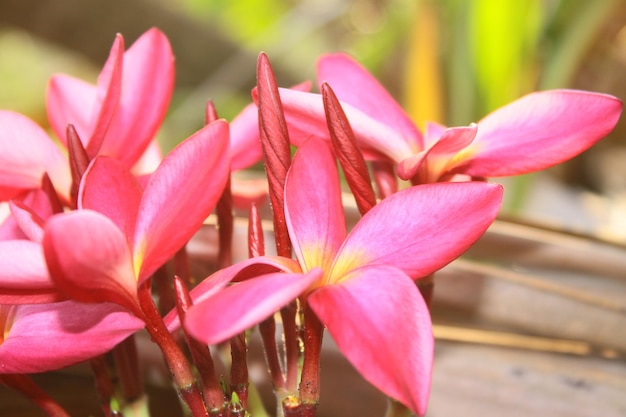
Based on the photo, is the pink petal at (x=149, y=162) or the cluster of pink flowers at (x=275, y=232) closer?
the cluster of pink flowers at (x=275, y=232)

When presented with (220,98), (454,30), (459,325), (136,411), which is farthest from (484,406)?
(220,98)

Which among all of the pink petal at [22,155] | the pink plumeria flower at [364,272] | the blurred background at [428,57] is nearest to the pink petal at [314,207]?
the pink plumeria flower at [364,272]

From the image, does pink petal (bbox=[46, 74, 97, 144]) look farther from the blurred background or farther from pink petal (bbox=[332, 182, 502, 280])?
the blurred background

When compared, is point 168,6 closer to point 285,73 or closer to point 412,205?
point 285,73

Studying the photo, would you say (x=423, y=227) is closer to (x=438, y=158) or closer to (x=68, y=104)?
(x=438, y=158)

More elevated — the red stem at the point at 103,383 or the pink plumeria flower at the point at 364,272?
the pink plumeria flower at the point at 364,272

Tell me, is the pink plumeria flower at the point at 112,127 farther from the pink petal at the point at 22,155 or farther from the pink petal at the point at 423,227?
the pink petal at the point at 423,227

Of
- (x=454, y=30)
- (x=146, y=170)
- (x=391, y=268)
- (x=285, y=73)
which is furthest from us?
(x=285, y=73)
